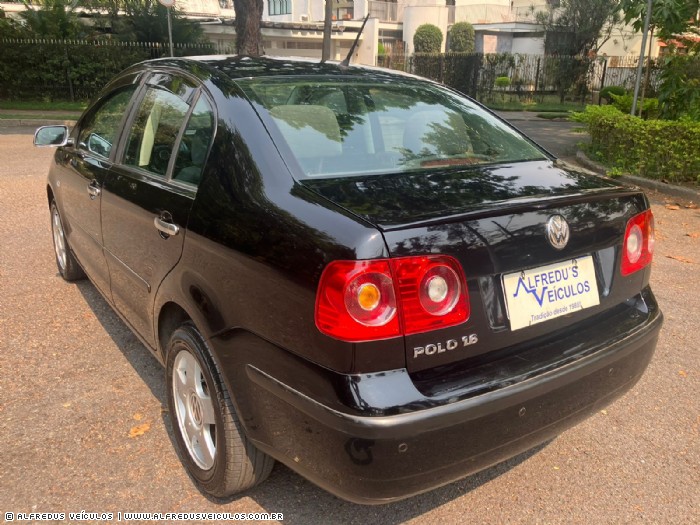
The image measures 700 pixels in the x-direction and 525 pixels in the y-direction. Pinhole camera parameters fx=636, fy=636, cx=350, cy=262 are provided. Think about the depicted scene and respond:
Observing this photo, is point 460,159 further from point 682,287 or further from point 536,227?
point 682,287

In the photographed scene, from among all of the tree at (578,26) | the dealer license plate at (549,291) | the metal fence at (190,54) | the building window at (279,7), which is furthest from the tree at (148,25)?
the building window at (279,7)

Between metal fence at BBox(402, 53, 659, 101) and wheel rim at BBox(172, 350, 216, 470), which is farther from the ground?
metal fence at BBox(402, 53, 659, 101)

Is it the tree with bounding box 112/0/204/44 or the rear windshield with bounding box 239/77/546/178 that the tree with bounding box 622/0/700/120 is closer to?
the rear windshield with bounding box 239/77/546/178

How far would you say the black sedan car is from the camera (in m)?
1.93

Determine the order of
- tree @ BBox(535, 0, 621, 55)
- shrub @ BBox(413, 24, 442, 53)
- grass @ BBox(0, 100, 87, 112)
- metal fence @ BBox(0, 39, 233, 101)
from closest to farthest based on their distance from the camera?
grass @ BBox(0, 100, 87, 112)
metal fence @ BBox(0, 39, 233, 101)
tree @ BBox(535, 0, 621, 55)
shrub @ BBox(413, 24, 442, 53)

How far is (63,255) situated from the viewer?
4977 millimetres

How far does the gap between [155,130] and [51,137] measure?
5.44ft

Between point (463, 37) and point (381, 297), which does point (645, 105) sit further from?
point (463, 37)

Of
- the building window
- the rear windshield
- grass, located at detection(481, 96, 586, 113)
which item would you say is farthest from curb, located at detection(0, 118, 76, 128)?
the building window

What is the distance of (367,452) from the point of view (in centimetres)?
189

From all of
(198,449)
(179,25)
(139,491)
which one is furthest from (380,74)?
(179,25)

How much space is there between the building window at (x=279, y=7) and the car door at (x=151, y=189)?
50.7 metres

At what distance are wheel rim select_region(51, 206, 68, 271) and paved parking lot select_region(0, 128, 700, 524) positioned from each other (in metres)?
0.62

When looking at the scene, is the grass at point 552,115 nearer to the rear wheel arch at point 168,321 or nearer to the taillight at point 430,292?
the rear wheel arch at point 168,321
